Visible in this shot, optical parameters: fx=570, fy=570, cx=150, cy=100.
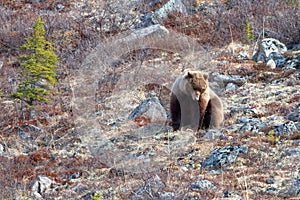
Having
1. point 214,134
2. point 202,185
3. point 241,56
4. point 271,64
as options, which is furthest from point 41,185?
point 241,56

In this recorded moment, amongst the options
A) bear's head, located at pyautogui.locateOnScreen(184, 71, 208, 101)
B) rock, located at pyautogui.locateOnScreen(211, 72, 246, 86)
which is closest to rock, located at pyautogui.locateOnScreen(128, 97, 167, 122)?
bear's head, located at pyautogui.locateOnScreen(184, 71, 208, 101)

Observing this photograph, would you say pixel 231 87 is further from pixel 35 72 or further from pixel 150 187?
pixel 150 187

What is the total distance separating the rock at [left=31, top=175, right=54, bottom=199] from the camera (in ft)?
29.6

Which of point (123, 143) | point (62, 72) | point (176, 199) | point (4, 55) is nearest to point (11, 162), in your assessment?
point (123, 143)

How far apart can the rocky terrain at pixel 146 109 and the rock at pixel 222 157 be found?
2cm

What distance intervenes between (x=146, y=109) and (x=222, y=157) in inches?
167

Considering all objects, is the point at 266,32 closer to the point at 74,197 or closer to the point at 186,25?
the point at 186,25

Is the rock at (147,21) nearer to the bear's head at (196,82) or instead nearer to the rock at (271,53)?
the rock at (271,53)

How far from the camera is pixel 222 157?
28.9 feet

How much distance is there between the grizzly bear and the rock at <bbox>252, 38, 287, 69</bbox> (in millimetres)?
4512

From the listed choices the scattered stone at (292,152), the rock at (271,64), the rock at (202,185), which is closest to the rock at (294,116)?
the scattered stone at (292,152)

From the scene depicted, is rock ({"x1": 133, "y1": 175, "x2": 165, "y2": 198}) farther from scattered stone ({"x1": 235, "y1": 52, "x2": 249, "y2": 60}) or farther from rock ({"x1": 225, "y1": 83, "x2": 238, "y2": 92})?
scattered stone ({"x1": 235, "y1": 52, "x2": 249, "y2": 60})

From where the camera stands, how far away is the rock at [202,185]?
24.7ft

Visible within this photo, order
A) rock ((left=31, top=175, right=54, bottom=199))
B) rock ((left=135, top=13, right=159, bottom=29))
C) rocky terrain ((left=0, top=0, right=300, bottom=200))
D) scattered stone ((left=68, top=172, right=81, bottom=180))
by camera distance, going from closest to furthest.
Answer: rocky terrain ((left=0, top=0, right=300, bottom=200)) → rock ((left=31, top=175, right=54, bottom=199)) → scattered stone ((left=68, top=172, right=81, bottom=180)) → rock ((left=135, top=13, right=159, bottom=29))
